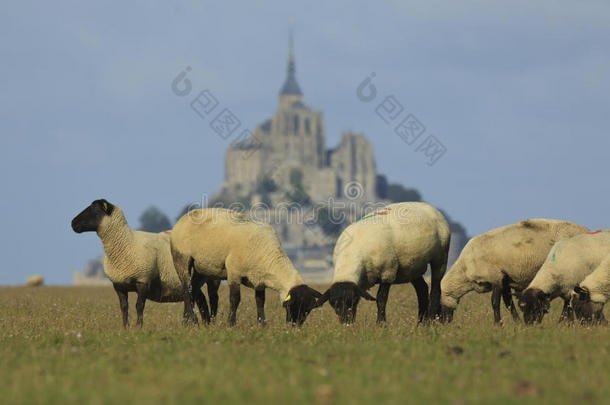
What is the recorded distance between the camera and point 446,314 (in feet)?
52.3

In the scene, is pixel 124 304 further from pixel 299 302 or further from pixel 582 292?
pixel 582 292

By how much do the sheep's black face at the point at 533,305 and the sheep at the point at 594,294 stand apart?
61cm

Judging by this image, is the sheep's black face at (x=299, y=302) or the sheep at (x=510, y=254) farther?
the sheep at (x=510, y=254)

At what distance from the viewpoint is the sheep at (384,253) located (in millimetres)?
11898

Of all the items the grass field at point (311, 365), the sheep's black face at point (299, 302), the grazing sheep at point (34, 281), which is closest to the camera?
the grass field at point (311, 365)

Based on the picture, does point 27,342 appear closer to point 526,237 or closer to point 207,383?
point 207,383

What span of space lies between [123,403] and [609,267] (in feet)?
30.6

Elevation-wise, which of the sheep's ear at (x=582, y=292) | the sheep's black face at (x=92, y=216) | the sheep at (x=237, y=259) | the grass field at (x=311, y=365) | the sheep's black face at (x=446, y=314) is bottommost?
the grass field at (x=311, y=365)

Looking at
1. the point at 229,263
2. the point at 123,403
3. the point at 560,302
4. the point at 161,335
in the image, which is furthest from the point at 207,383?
the point at 560,302

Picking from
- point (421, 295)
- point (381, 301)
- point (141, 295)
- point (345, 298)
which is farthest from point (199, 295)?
point (421, 295)

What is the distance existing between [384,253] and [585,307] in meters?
3.56

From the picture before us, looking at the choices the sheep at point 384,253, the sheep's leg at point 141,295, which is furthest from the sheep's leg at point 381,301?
the sheep's leg at point 141,295

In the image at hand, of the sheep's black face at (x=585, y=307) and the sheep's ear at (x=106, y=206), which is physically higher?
the sheep's ear at (x=106, y=206)

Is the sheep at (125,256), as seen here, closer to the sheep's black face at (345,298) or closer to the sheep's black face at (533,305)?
the sheep's black face at (345,298)
